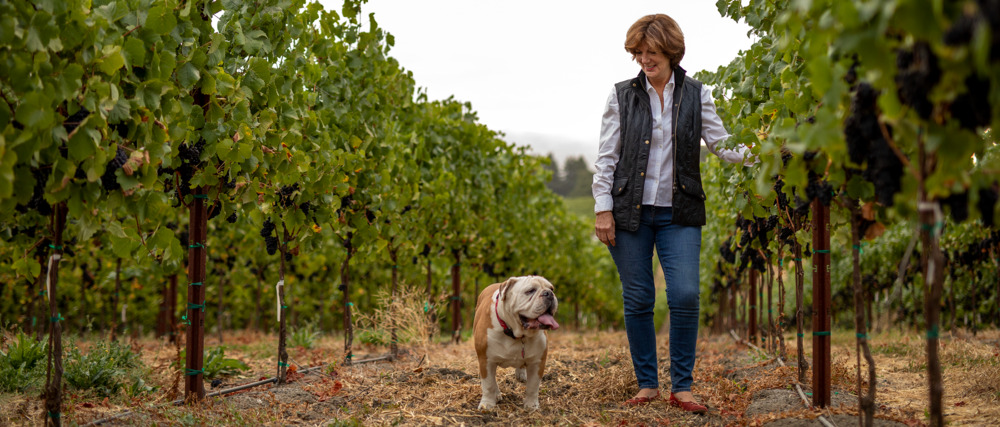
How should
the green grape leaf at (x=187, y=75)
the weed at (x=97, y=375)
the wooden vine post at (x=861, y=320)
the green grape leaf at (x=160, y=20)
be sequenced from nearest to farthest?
the wooden vine post at (x=861, y=320)
the green grape leaf at (x=160, y=20)
the green grape leaf at (x=187, y=75)
the weed at (x=97, y=375)

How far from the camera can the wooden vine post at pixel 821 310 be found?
3527mm

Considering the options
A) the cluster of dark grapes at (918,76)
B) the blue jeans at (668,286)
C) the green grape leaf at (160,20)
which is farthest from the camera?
the blue jeans at (668,286)

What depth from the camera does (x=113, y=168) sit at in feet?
9.28

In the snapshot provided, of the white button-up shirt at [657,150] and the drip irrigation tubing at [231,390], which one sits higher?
the white button-up shirt at [657,150]

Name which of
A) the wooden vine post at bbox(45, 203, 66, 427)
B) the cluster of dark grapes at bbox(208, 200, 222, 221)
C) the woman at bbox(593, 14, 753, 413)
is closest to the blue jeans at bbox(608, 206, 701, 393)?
the woman at bbox(593, 14, 753, 413)

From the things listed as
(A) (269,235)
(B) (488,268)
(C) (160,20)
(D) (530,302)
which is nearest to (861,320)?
(D) (530,302)

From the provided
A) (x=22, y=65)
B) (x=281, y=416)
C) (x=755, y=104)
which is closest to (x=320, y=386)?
(x=281, y=416)

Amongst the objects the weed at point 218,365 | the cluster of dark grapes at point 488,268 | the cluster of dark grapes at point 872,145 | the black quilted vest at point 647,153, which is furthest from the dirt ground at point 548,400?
the cluster of dark grapes at point 488,268

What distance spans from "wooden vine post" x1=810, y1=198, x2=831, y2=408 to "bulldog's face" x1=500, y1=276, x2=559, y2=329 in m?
1.40

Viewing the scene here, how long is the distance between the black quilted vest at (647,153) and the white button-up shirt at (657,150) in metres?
0.04

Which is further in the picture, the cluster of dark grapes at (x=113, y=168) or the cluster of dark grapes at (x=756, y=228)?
the cluster of dark grapes at (x=756, y=228)

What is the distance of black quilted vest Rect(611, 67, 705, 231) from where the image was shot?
13.2 feet

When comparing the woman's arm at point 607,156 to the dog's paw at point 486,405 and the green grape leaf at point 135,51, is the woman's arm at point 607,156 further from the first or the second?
the green grape leaf at point 135,51

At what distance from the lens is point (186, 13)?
3.38 m
